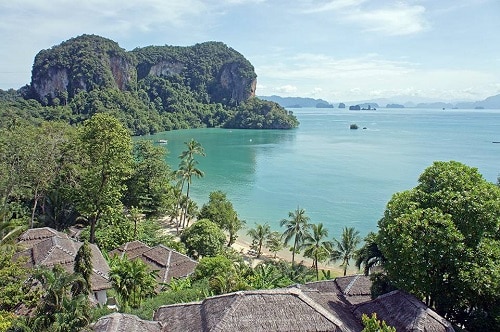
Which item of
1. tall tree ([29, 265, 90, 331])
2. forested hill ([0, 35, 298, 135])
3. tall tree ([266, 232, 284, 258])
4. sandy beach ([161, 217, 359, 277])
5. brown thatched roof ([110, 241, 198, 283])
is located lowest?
sandy beach ([161, 217, 359, 277])

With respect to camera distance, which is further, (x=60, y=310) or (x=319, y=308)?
(x=319, y=308)

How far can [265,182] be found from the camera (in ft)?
193

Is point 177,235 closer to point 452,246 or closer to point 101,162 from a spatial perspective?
point 101,162

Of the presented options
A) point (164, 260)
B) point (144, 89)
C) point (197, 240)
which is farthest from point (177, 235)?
point (144, 89)

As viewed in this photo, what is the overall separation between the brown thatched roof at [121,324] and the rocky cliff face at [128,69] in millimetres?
125909

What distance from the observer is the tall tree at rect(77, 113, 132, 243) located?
907 inches

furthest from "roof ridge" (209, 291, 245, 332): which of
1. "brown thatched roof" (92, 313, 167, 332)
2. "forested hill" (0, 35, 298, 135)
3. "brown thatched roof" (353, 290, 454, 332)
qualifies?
"forested hill" (0, 35, 298, 135)

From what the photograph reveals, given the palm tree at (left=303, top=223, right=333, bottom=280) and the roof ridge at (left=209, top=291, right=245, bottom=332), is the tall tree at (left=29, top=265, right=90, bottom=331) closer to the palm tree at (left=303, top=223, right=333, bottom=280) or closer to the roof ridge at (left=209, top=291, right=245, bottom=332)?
the roof ridge at (left=209, top=291, right=245, bottom=332)

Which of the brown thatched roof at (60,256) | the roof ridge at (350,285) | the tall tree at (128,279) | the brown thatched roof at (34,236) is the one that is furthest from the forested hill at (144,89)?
the roof ridge at (350,285)

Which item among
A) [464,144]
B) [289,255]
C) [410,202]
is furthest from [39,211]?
[464,144]

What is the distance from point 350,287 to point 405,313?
5347mm

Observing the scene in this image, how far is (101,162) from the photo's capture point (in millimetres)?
23172

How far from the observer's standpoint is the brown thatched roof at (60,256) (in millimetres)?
17078

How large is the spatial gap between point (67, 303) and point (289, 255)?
23.2 meters
